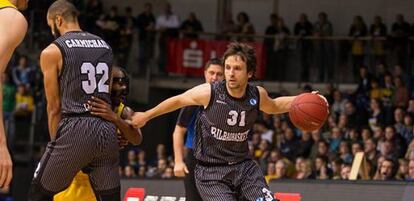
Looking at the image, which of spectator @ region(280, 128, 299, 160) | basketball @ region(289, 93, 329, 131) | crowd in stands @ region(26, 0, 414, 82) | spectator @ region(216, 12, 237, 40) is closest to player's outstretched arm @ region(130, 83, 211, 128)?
basketball @ region(289, 93, 329, 131)

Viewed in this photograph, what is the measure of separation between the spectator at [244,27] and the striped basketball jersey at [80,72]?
51.0 feet

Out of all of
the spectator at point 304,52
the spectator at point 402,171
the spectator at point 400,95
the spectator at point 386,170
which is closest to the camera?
the spectator at point 386,170

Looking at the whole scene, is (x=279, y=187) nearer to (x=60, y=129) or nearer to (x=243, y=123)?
(x=243, y=123)

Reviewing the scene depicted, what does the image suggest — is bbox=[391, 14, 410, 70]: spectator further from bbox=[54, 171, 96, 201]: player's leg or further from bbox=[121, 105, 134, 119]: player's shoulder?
bbox=[54, 171, 96, 201]: player's leg

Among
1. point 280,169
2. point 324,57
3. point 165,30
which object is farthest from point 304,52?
point 280,169

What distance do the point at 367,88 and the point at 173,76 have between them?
538cm

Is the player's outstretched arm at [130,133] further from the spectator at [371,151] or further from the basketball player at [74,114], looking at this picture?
the spectator at [371,151]

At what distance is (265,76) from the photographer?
23.6 meters

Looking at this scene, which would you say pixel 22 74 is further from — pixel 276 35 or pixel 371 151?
pixel 371 151

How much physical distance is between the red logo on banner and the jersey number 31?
1507 cm

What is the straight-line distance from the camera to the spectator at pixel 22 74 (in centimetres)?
2239

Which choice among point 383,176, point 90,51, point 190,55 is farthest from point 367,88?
point 90,51

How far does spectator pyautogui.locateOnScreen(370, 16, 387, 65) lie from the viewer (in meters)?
22.4

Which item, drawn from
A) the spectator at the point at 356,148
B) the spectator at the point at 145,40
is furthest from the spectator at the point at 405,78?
the spectator at the point at 145,40
